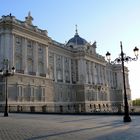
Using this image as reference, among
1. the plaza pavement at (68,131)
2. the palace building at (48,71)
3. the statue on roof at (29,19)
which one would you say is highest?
the statue on roof at (29,19)

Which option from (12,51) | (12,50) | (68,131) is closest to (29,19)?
(12,50)

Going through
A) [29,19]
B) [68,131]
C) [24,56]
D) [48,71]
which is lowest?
[68,131]

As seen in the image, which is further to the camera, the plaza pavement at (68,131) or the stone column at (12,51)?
the stone column at (12,51)

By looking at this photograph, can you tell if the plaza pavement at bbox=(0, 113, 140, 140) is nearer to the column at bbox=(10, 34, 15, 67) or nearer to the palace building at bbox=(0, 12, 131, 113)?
the palace building at bbox=(0, 12, 131, 113)

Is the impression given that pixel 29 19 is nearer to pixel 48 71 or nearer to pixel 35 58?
pixel 35 58

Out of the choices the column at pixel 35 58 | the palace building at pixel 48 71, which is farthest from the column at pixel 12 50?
the column at pixel 35 58

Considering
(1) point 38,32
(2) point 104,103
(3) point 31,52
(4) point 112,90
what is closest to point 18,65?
(3) point 31,52

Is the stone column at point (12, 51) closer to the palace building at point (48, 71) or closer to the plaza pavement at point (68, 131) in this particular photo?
the palace building at point (48, 71)

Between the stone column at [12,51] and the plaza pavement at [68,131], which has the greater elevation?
the stone column at [12,51]

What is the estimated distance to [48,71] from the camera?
60.5 m

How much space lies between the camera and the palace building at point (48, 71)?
5003 centimetres

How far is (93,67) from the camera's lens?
86.1 meters

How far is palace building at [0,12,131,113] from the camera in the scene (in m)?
50.0

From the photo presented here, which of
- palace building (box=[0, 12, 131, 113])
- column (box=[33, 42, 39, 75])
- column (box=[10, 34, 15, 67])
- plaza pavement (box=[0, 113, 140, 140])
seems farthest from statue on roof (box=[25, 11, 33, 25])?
plaza pavement (box=[0, 113, 140, 140])
